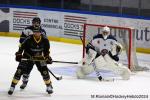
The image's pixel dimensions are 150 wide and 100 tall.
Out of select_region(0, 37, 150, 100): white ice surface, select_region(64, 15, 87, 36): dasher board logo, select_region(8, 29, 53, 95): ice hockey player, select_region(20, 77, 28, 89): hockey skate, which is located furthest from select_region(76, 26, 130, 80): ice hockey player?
select_region(64, 15, 87, 36): dasher board logo

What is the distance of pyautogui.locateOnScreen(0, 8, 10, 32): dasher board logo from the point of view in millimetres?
19141

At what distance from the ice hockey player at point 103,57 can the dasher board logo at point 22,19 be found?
22.4 feet

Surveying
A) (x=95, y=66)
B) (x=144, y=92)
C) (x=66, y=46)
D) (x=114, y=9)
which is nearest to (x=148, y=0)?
(x=114, y=9)

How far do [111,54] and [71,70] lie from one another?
4.84ft

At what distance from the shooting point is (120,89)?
1145cm

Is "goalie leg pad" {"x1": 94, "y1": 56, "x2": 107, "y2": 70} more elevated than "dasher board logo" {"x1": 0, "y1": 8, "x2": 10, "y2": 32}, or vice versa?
"dasher board logo" {"x1": 0, "y1": 8, "x2": 10, "y2": 32}

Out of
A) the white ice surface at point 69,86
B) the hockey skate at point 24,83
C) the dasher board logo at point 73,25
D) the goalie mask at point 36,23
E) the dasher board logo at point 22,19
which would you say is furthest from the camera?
the dasher board logo at point 22,19

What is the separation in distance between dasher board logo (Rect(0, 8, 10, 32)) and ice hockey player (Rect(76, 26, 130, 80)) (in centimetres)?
725

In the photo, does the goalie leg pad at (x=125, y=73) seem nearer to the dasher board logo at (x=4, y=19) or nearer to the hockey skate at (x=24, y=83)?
the hockey skate at (x=24, y=83)

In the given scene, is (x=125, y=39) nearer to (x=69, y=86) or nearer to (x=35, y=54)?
(x=69, y=86)

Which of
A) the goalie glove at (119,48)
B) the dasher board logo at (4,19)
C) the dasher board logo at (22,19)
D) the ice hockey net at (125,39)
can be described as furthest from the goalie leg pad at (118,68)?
the dasher board logo at (4,19)

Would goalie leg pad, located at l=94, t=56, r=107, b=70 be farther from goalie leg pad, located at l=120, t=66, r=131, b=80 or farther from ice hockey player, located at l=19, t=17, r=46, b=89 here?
ice hockey player, located at l=19, t=17, r=46, b=89

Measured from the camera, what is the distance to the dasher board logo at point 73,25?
17.9 meters

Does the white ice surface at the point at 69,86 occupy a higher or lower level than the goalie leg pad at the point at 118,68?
lower
